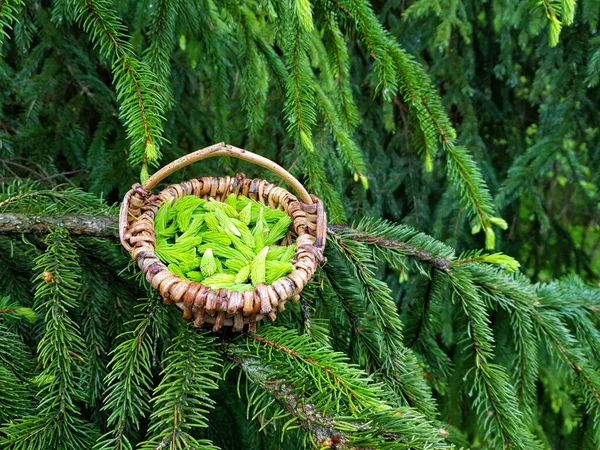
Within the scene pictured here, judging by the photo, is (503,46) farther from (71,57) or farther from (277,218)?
(71,57)

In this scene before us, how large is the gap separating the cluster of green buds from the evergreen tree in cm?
8

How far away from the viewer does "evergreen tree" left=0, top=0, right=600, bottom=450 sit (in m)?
0.77

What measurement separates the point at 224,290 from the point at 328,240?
1.09 feet

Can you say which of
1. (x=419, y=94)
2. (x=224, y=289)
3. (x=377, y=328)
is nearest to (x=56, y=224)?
(x=224, y=289)

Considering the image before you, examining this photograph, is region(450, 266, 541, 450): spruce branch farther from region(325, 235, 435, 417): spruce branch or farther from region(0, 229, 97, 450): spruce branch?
region(0, 229, 97, 450): spruce branch

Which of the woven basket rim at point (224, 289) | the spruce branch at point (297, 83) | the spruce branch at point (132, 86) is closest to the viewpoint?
the woven basket rim at point (224, 289)

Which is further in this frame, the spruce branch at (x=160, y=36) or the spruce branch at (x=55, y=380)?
the spruce branch at (x=160, y=36)


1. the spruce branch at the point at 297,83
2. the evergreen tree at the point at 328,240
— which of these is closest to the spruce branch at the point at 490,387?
the evergreen tree at the point at 328,240

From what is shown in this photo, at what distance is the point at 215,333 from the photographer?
85cm

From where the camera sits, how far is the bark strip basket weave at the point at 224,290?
0.75m

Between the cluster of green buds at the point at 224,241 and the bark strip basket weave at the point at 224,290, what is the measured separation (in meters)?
0.03

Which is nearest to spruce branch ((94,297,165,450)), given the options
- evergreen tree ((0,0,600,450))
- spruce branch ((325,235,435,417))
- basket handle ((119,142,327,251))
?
evergreen tree ((0,0,600,450))

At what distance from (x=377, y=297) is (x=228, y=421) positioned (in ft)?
1.83

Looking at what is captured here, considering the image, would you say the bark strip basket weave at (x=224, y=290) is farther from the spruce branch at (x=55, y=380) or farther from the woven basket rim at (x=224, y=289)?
the spruce branch at (x=55, y=380)
